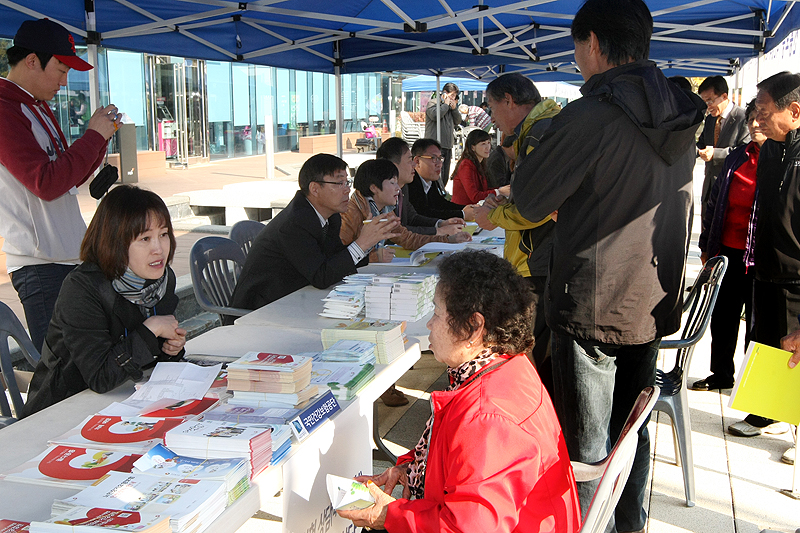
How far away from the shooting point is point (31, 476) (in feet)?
5.17

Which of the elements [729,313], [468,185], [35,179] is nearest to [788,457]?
[729,313]

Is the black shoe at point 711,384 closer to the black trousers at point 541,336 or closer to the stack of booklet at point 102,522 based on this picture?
the black trousers at point 541,336

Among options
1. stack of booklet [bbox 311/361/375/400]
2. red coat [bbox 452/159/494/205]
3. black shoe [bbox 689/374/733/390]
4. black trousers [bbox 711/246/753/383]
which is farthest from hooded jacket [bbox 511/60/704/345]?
red coat [bbox 452/159/494/205]

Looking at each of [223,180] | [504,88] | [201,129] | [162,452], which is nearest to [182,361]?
[162,452]

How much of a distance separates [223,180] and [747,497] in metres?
11.9

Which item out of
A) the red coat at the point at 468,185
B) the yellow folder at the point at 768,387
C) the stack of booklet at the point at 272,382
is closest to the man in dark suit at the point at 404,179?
the red coat at the point at 468,185

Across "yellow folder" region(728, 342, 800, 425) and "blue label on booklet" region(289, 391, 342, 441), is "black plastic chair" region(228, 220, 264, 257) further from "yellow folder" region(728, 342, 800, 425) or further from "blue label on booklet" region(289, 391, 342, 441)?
"yellow folder" region(728, 342, 800, 425)

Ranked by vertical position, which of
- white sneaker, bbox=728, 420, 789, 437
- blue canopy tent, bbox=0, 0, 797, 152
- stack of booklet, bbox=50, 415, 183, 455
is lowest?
white sneaker, bbox=728, 420, 789, 437

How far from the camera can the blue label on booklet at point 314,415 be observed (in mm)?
1781

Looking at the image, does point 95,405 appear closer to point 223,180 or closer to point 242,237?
point 242,237

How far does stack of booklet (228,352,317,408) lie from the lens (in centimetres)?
190

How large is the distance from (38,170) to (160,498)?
1.84 metres

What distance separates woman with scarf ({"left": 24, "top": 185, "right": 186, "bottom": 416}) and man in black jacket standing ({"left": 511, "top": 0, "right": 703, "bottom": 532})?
124 centimetres

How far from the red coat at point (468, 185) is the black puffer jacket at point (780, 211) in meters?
3.41
